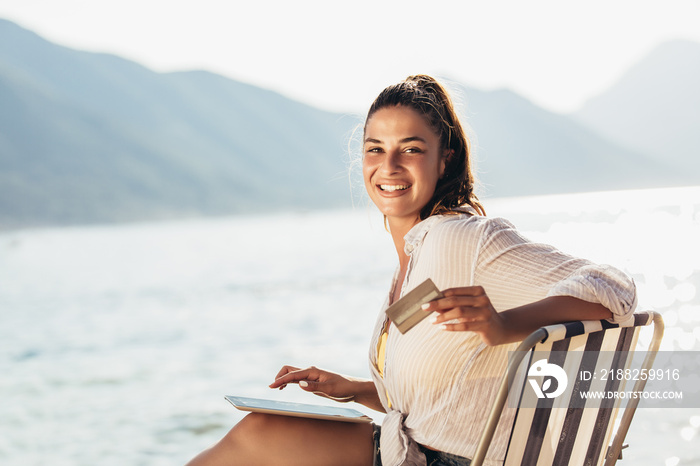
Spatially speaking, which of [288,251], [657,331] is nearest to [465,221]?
[657,331]

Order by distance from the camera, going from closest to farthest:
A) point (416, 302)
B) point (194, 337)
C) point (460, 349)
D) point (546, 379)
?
point (416, 302)
point (546, 379)
point (460, 349)
point (194, 337)

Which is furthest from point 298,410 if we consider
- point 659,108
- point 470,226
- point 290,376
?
point 659,108

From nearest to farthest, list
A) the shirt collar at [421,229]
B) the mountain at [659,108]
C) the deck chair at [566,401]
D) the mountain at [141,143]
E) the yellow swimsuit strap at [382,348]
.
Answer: the deck chair at [566,401], the shirt collar at [421,229], the yellow swimsuit strap at [382,348], the mountain at [141,143], the mountain at [659,108]

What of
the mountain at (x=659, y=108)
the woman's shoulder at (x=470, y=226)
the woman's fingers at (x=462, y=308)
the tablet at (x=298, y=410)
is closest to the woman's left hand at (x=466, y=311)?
the woman's fingers at (x=462, y=308)

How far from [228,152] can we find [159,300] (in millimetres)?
82132

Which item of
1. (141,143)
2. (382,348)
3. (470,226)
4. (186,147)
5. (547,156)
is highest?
(547,156)

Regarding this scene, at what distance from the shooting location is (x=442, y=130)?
1.95 m

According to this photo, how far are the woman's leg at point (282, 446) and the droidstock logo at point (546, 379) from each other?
20.9 inches

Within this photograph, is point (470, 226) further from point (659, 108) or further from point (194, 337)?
point (659, 108)

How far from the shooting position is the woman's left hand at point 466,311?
49.8 inches

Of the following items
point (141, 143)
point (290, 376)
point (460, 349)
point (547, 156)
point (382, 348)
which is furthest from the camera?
point (547, 156)

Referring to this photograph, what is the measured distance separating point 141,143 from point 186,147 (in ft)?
24.8

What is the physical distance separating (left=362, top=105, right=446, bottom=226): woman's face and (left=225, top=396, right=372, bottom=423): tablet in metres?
0.54

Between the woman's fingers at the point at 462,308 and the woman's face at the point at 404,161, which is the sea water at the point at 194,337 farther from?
the woman's fingers at the point at 462,308
